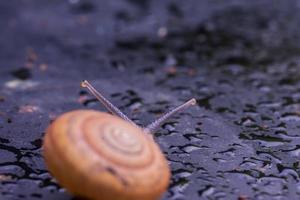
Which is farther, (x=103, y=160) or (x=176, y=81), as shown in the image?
(x=176, y=81)

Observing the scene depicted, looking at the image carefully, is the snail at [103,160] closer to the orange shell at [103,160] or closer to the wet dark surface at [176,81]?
the orange shell at [103,160]

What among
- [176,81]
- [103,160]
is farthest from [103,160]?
[176,81]

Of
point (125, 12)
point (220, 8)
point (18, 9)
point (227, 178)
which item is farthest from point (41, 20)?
point (227, 178)

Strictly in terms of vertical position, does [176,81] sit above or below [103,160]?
above

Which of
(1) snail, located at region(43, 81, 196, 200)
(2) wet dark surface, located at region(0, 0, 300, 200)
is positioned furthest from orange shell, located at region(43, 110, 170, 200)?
(2) wet dark surface, located at region(0, 0, 300, 200)

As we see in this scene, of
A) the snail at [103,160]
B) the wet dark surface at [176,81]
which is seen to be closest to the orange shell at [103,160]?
the snail at [103,160]

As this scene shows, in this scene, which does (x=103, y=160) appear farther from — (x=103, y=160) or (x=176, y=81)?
(x=176, y=81)
